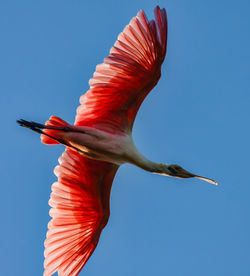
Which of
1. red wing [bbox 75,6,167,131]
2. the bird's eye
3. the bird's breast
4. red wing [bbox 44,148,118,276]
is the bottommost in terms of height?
red wing [bbox 44,148,118,276]

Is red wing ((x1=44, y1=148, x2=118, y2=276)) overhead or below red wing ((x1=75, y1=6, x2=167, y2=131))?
below

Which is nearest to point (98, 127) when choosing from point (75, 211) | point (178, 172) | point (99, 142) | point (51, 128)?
point (99, 142)

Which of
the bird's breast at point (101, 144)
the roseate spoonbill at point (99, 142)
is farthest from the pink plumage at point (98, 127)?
the bird's breast at point (101, 144)

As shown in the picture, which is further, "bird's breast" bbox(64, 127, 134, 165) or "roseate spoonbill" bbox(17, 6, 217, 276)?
"bird's breast" bbox(64, 127, 134, 165)

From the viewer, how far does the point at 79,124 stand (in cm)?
1079

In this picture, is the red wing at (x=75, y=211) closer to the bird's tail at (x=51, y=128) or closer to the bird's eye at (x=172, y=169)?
the bird's tail at (x=51, y=128)

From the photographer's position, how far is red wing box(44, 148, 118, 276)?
11258 mm

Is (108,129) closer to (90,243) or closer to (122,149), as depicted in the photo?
(122,149)

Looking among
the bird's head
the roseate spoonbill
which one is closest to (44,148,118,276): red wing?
the roseate spoonbill

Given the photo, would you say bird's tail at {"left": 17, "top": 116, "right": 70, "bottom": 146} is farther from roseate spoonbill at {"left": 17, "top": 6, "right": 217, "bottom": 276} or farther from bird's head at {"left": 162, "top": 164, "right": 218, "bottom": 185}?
bird's head at {"left": 162, "top": 164, "right": 218, "bottom": 185}

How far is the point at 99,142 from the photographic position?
10453 millimetres

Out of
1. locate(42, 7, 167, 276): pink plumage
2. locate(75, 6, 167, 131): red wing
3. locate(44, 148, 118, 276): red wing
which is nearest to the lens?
locate(75, 6, 167, 131): red wing

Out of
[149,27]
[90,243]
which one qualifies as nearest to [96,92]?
[149,27]

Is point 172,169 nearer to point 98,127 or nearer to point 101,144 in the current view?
point 101,144
